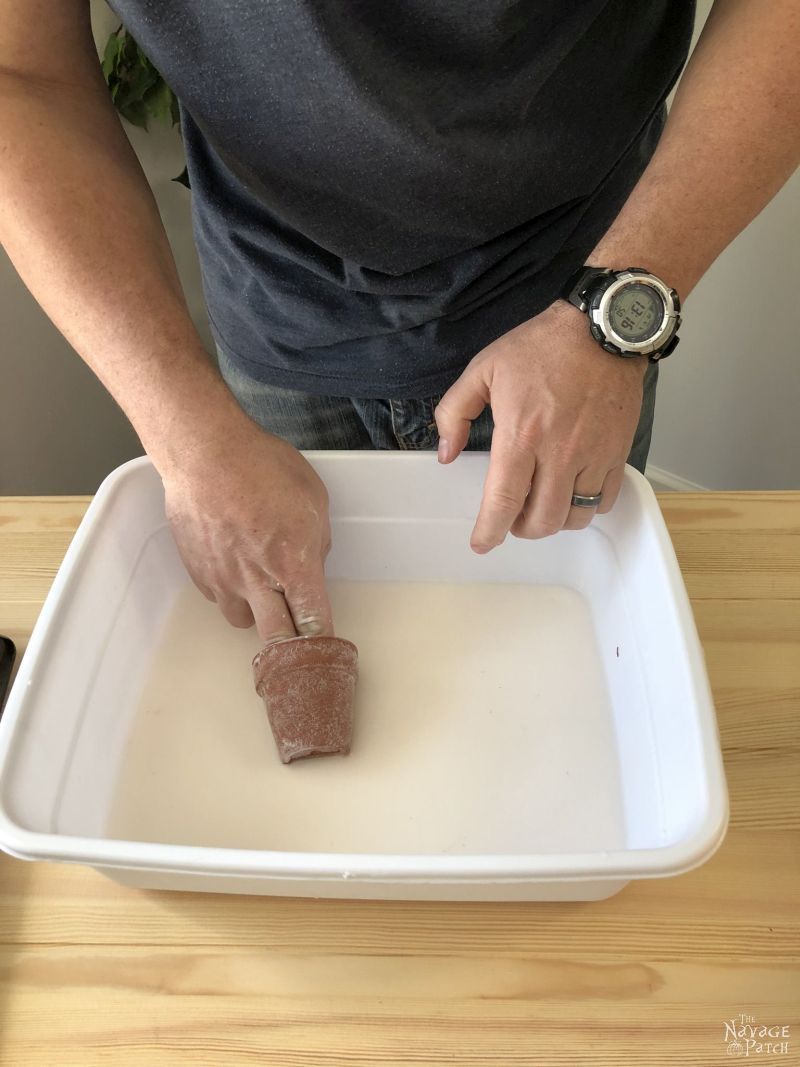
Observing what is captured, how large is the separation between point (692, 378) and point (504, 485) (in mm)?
1089

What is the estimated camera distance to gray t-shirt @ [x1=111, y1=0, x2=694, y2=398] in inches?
20.7

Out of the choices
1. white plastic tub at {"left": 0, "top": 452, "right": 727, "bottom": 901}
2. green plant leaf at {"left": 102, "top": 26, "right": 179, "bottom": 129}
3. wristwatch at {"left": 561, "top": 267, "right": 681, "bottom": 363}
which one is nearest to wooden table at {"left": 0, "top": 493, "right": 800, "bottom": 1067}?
white plastic tub at {"left": 0, "top": 452, "right": 727, "bottom": 901}

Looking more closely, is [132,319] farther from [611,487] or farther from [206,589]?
[611,487]

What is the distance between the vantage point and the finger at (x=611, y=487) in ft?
2.10

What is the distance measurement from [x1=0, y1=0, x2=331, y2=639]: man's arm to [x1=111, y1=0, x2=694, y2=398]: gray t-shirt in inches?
3.2

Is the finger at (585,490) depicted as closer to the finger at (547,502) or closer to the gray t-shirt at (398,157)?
the finger at (547,502)

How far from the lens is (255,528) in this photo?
25.1 inches

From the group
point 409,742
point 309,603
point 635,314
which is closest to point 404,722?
point 409,742

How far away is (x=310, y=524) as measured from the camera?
665mm

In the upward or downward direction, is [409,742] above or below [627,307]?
below

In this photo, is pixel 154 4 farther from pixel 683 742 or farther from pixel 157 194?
pixel 157 194

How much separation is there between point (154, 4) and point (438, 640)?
509mm

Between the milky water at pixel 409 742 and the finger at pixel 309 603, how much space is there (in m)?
0.07

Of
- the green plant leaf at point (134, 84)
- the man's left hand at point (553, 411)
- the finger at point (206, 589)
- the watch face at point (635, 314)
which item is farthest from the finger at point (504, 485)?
the green plant leaf at point (134, 84)
